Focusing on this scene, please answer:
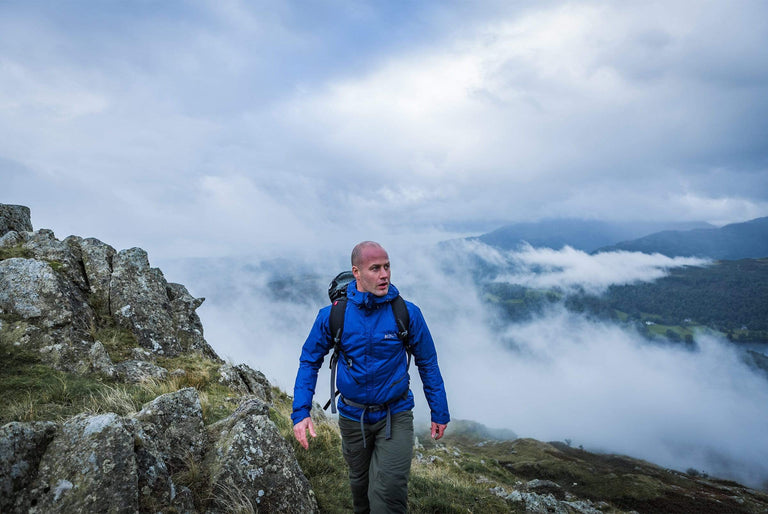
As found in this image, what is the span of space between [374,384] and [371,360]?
360mm

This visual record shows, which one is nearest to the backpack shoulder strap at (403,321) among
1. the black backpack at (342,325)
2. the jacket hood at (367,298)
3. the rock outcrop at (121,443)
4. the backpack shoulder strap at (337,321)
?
the black backpack at (342,325)

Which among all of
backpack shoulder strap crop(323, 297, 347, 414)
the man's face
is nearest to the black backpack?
backpack shoulder strap crop(323, 297, 347, 414)

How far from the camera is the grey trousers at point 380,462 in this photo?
17.6 feet

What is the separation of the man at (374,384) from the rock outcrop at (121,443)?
1087mm

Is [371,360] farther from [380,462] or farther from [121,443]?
[121,443]

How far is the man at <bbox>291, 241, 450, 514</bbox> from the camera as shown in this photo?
543cm

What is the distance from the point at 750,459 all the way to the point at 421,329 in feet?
954

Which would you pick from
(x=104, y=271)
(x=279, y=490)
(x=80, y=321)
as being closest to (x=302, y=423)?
(x=279, y=490)

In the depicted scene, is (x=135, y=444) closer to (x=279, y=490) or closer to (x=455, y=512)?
(x=279, y=490)

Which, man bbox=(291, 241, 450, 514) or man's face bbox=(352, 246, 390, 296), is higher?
man's face bbox=(352, 246, 390, 296)

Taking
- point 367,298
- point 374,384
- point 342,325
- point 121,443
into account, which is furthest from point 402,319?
point 121,443

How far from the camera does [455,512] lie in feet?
27.2

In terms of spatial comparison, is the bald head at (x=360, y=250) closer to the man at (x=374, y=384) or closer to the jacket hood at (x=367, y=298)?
the man at (x=374, y=384)

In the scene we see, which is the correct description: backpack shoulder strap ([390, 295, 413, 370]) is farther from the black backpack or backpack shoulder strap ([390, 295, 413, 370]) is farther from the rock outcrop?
the rock outcrop
